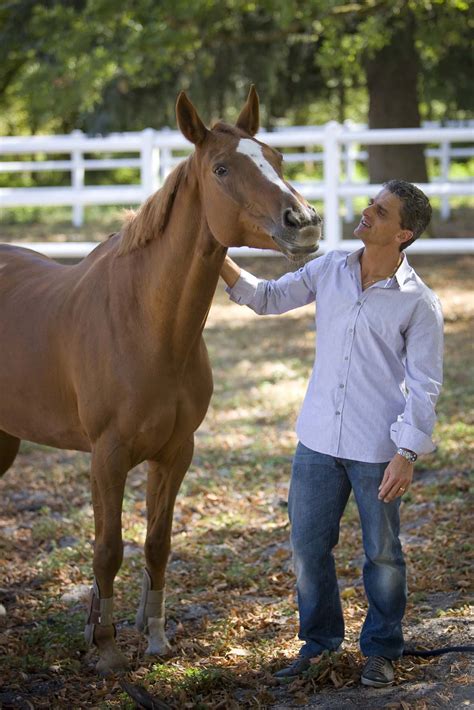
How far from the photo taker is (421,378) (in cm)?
334

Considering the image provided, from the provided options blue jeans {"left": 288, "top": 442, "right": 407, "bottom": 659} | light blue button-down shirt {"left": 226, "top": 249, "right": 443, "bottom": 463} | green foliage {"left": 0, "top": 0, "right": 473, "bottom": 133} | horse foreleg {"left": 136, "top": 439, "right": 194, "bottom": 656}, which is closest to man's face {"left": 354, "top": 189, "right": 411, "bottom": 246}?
light blue button-down shirt {"left": 226, "top": 249, "right": 443, "bottom": 463}

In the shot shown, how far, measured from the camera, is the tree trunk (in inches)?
529

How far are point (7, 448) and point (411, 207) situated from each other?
2.54 meters

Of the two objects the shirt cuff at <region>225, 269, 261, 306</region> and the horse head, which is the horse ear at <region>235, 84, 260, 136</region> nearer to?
the horse head

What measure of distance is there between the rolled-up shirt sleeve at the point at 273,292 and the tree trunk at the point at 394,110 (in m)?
10.1

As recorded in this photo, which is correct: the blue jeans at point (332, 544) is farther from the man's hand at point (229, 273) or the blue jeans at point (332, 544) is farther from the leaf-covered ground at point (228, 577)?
the man's hand at point (229, 273)

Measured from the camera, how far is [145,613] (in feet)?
13.7

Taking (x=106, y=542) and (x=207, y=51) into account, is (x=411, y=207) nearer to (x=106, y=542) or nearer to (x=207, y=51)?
(x=106, y=542)

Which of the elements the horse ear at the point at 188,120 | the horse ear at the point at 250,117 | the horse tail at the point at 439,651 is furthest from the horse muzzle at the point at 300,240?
the horse tail at the point at 439,651

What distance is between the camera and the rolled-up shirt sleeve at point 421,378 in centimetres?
330

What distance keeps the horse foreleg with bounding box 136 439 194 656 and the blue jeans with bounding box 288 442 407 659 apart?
0.62m

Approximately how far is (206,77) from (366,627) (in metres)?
10.8

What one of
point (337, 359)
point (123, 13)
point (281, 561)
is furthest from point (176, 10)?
point (337, 359)

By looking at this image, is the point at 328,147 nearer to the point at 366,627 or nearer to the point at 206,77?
the point at 206,77
